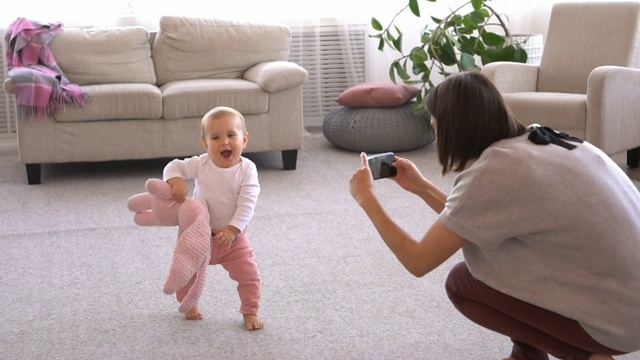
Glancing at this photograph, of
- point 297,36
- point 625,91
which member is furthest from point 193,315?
point 297,36

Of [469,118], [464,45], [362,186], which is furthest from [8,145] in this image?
[469,118]

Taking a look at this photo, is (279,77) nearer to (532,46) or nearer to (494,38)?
(494,38)

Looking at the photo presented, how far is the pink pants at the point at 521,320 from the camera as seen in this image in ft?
6.46

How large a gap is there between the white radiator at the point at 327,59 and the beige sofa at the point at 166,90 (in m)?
0.68

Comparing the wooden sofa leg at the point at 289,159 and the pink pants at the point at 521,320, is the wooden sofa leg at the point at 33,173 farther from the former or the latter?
the pink pants at the point at 521,320

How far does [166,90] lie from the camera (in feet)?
15.9

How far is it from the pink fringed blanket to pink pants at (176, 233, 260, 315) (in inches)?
88.0

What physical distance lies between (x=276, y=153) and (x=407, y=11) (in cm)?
136

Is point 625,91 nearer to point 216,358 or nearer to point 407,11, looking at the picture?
point 407,11

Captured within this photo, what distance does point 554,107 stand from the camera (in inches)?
172

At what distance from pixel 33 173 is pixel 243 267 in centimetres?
245

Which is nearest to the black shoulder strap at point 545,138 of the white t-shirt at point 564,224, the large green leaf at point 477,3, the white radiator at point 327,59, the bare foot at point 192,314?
the white t-shirt at point 564,224

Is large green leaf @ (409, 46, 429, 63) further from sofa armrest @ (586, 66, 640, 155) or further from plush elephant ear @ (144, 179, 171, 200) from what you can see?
plush elephant ear @ (144, 179, 171, 200)

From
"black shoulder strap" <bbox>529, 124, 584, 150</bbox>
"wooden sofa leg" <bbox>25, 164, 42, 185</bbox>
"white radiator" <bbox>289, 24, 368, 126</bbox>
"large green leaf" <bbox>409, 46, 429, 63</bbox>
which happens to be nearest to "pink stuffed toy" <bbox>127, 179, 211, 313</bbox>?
"black shoulder strap" <bbox>529, 124, 584, 150</bbox>
